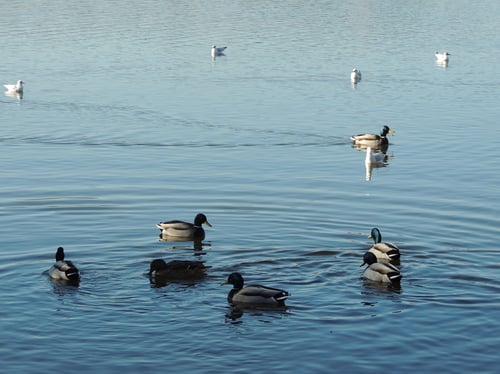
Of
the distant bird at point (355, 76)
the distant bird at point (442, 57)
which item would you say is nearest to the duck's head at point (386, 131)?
the distant bird at point (355, 76)

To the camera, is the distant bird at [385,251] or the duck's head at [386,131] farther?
the duck's head at [386,131]

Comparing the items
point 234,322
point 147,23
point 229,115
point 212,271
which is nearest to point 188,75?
point 229,115

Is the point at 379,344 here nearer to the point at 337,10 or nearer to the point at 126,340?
the point at 126,340

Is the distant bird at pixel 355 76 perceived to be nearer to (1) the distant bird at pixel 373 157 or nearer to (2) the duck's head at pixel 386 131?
(2) the duck's head at pixel 386 131

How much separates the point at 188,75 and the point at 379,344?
38034 mm

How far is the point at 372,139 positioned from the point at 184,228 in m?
14.3

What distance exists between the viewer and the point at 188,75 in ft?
185

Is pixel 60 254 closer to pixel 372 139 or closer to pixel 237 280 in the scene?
pixel 237 280

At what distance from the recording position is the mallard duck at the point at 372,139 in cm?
3983

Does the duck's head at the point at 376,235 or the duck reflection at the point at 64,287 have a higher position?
the duck's head at the point at 376,235

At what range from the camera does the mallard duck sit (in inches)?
1568

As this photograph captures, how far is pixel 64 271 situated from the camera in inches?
897

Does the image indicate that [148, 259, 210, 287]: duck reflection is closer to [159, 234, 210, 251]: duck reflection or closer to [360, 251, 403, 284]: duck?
[159, 234, 210, 251]: duck reflection

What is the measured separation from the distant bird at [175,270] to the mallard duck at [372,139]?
1639cm
